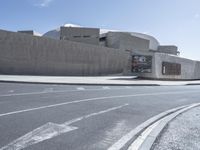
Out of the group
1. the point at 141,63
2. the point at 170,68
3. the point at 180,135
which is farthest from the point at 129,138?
the point at 170,68

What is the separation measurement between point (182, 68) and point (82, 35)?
106ft

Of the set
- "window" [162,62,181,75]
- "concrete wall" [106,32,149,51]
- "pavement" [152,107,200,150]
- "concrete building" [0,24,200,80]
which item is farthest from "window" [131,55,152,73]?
"concrete wall" [106,32,149,51]

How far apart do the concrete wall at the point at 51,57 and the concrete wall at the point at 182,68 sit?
30.2ft

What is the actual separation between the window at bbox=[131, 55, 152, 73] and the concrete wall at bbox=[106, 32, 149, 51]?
33.0 m

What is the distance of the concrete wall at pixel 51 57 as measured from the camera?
103 feet

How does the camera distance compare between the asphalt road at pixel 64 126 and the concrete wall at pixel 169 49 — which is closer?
the asphalt road at pixel 64 126

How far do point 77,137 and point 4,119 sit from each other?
2447 mm

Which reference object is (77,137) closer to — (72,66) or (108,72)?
(72,66)

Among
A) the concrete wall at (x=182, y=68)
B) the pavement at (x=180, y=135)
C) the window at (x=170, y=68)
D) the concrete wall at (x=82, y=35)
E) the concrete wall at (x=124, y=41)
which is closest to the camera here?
the pavement at (x=180, y=135)

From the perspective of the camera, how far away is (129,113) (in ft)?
30.5

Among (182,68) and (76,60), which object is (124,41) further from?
(76,60)

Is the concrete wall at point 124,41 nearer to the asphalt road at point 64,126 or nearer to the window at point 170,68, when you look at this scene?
the window at point 170,68

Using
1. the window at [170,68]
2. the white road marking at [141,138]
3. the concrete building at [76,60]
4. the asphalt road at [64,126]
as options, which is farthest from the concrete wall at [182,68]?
the white road marking at [141,138]

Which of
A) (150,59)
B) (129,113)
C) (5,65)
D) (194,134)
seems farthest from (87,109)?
(150,59)
